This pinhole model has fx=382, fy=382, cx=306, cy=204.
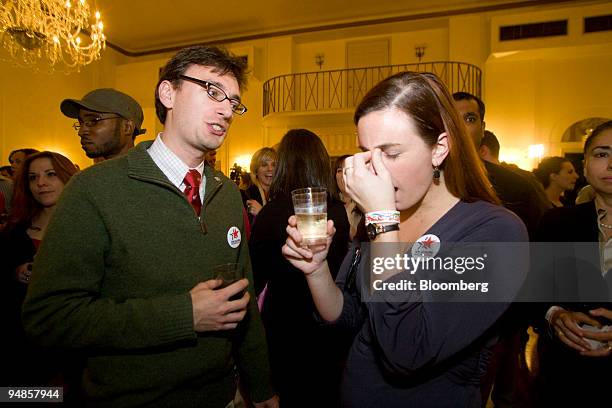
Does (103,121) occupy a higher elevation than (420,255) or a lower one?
higher

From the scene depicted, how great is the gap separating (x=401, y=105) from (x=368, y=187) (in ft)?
0.94

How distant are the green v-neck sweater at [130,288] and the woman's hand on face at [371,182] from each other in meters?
0.67

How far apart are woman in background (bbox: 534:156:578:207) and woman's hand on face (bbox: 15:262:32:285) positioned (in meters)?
5.34

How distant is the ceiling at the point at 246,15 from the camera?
10750 mm

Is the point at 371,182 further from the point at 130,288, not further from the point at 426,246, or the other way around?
the point at 130,288

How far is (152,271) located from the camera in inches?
54.2

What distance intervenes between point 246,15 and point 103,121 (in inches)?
411

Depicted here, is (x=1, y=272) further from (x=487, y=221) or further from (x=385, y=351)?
(x=487, y=221)

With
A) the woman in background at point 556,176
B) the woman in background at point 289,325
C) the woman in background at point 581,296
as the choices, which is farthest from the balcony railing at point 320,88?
the woman in background at point 581,296

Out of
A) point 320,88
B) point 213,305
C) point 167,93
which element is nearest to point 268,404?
point 213,305

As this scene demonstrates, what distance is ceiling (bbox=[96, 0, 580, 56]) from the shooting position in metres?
10.8

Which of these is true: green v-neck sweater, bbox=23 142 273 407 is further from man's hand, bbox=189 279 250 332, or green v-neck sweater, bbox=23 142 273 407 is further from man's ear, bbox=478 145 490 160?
man's ear, bbox=478 145 490 160

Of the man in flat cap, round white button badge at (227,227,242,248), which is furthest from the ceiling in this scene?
round white button badge at (227,227,242,248)


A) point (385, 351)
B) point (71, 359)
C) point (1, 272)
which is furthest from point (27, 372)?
point (385, 351)
